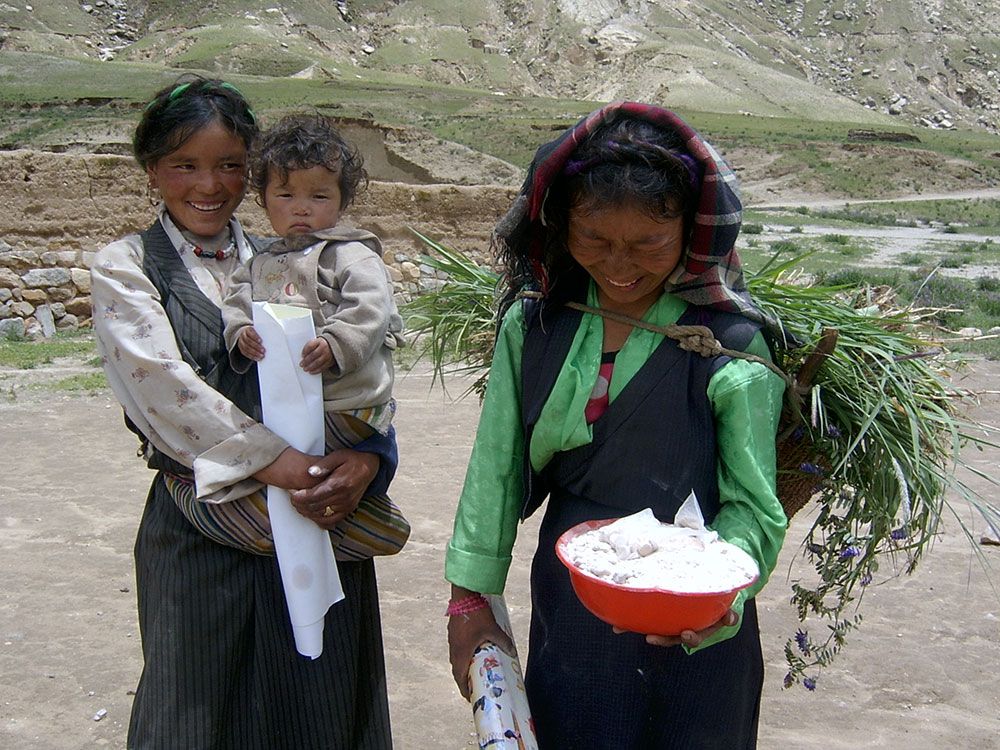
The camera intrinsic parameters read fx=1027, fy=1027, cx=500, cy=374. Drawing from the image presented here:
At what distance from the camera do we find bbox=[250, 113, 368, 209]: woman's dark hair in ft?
6.55

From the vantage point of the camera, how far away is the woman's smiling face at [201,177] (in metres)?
→ 1.98

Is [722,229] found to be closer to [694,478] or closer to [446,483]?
[694,478]

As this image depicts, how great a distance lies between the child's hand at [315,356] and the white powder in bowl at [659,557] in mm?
602

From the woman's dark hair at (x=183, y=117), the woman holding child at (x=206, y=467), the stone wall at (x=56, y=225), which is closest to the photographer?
the woman holding child at (x=206, y=467)

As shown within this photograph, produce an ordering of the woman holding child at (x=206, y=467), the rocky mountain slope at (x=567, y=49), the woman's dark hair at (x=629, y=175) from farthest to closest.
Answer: the rocky mountain slope at (x=567, y=49) → the woman holding child at (x=206, y=467) → the woman's dark hair at (x=629, y=175)

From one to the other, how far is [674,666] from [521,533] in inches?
122

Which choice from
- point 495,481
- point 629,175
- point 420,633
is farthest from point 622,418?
point 420,633

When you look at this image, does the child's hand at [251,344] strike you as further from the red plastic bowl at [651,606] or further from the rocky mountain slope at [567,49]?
the rocky mountain slope at [567,49]

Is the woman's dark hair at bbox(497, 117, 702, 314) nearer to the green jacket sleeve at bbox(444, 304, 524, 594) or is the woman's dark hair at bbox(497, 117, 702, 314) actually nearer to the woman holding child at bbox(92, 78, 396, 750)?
the green jacket sleeve at bbox(444, 304, 524, 594)

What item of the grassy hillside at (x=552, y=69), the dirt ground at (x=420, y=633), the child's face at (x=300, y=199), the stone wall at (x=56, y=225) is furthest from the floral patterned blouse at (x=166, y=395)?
the grassy hillside at (x=552, y=69)

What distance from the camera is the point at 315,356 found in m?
1.86

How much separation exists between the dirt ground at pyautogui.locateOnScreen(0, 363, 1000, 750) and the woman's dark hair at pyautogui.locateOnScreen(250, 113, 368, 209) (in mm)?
1716

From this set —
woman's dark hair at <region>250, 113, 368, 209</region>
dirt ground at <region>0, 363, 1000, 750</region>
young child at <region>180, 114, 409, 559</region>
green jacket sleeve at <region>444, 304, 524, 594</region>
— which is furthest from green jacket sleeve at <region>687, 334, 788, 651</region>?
dirt ground at <region>0, 363, 1000, 750</region>

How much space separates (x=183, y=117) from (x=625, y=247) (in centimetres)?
93
